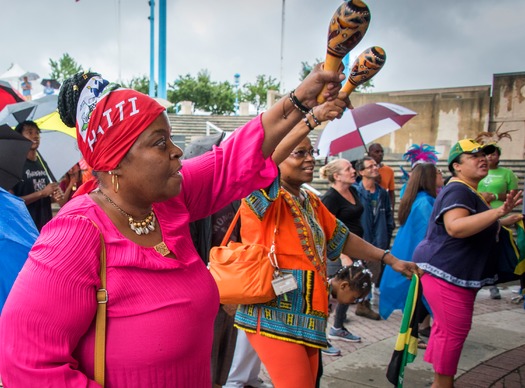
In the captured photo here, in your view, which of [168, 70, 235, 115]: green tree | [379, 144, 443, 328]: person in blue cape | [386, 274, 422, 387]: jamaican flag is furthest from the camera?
[168, 70, 235, 115]: green tree

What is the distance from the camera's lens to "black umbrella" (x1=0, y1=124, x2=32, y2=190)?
410 cm

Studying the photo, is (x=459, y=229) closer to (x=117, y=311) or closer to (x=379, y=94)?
(x=117, y=311)

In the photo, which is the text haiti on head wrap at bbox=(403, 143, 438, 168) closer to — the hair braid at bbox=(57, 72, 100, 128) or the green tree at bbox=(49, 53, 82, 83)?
the hair braid at bbox=(57, 72, 100, 128)

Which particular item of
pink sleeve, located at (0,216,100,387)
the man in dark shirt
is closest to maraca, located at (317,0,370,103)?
pink sleeve, located at (0,216,100,387)

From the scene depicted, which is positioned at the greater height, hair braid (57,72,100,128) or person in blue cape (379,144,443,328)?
hair braid (57,72,100,128)

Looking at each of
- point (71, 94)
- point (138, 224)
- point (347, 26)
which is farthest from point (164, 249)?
point (347, 26)

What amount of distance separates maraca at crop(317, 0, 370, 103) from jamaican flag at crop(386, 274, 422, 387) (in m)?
2.05

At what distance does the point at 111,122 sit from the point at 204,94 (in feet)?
134

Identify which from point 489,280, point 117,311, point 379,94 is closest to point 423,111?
point 379,94

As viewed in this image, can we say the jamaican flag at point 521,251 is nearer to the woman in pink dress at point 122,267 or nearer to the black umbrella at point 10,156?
the woman in pink dress at point 122,267

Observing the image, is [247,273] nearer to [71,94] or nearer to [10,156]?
[71,94]

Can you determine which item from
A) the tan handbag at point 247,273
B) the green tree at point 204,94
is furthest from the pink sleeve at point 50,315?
the green tree at point 204,94

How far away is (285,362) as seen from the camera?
A: 8.93 feet

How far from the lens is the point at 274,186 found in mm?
2627
